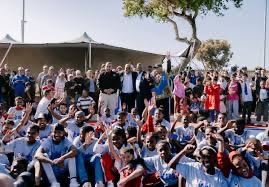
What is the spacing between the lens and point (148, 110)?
354 inches

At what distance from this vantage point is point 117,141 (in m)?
6.19

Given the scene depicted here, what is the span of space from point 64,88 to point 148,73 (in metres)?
2.45

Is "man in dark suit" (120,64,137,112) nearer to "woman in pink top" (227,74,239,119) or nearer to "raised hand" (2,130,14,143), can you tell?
"woman in pink top" (227,74,239,119)

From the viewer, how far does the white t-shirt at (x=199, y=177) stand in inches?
189

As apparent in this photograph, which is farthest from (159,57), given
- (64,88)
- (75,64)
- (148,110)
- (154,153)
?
(154,153)

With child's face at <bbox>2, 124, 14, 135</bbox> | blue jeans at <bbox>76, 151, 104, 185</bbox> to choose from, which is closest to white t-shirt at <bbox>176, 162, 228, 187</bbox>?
blue jeans at <bbox>76, 151, 104, 185</bbox>

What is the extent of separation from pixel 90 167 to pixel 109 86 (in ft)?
16.3

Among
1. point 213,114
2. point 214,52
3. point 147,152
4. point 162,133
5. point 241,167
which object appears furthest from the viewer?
point 214,52

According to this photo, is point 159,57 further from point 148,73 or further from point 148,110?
point 148,110

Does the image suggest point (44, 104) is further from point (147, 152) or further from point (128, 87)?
point (147, 152)

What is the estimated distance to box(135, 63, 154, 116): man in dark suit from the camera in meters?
11.3

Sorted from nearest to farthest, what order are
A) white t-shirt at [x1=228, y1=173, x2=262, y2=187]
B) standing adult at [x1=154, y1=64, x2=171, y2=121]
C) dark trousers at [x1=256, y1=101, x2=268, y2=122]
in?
1. white t-shirt at [x1=228, y1=173, x2=262, y2=187]
2. standing adult at [x1=154, y1=64, x2=171, y2=121]
3. dark trousers at [x1=256, y1=101, x2=268, y2=122]

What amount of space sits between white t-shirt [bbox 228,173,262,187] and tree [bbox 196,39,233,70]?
49.4 m

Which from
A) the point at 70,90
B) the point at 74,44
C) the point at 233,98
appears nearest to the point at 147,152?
the point at 70,90
